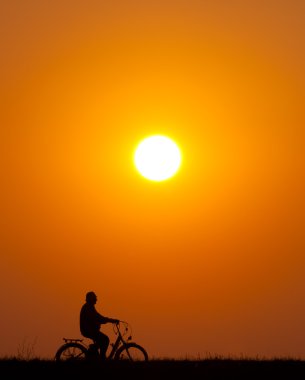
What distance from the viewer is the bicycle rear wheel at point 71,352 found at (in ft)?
81.6

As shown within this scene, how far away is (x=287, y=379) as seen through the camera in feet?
74.8

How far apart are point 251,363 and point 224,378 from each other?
3.37m

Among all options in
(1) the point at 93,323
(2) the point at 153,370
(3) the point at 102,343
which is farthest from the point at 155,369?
(1) the point at 93,323

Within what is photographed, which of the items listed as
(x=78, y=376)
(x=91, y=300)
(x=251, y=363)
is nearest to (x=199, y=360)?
(x=251, y=363)

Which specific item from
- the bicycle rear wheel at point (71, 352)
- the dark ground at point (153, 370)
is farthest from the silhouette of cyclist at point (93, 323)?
the dark ground at point (153, 370)

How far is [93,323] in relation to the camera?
2552cm

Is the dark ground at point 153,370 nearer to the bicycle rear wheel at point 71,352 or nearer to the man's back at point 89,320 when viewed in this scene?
the bicycle rear wheel at point 71,352

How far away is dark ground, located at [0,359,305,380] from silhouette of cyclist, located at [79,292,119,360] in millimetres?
699

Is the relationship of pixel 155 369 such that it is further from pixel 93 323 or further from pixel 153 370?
pixel 93 323

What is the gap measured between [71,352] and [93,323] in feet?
3.37

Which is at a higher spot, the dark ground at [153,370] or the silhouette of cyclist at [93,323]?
the silhouette of cyclist at [93,323]

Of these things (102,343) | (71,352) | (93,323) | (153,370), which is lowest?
(153,370)

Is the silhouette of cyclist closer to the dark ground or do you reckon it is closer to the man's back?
the man's back

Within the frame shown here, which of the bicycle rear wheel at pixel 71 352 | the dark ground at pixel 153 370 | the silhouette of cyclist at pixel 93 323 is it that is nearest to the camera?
the dark ground at pixel 153 370
